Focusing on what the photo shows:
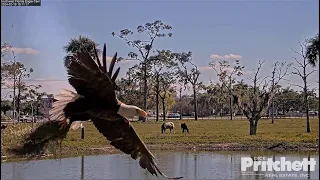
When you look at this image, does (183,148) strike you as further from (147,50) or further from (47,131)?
(47,131)

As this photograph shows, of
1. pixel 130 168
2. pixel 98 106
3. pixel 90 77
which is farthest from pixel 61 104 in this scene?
pixel 130 168

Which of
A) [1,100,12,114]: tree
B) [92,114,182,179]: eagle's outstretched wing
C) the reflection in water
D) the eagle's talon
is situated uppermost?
[1,100,12,114]: tree

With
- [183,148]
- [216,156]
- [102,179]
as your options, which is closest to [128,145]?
[102,179]

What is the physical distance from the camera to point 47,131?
16.7 ft

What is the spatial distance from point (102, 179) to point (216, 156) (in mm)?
4235

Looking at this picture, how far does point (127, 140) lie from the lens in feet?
18.0

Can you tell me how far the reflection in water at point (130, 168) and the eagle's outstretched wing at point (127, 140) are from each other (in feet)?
12.1

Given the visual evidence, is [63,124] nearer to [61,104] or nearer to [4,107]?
[61,104]

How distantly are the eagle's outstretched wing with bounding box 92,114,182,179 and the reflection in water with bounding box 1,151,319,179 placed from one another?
3.69m

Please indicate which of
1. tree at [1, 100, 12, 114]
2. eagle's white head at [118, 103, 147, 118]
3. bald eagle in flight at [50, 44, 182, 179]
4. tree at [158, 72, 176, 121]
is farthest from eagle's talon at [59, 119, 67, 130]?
tree at [158, 72, 176, 121]

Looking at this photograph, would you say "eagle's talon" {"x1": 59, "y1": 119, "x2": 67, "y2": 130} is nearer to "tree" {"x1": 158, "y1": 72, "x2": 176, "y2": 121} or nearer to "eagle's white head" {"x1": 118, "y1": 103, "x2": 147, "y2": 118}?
"eagle's white head" {"x1": 118, "y1": 103, "x2": 147, "y2": 118}

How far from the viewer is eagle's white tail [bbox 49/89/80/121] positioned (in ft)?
16.8

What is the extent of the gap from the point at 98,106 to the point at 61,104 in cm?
40

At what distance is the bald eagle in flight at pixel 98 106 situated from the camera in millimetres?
4688
